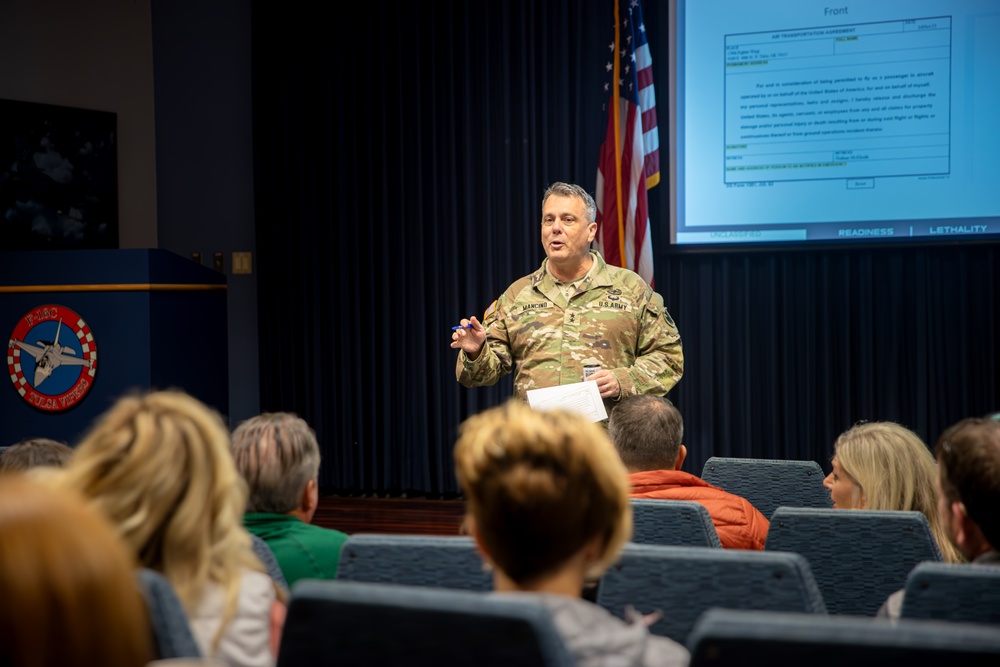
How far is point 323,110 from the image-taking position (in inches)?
263

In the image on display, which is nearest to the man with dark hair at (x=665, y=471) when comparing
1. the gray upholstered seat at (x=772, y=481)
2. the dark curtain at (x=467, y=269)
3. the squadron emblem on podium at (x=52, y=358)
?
the gray upholstered seat at (x=772, y=481)

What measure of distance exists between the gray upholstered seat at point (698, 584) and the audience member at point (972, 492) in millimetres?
193

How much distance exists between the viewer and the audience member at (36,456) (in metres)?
2.22

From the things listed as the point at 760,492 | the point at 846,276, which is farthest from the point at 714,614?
the point at 846,276

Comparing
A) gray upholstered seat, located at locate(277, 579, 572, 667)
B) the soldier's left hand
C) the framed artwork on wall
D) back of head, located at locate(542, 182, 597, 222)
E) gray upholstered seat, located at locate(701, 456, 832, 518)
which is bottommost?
gray upholstered seat, located at locate(701, 456, 832, 518)

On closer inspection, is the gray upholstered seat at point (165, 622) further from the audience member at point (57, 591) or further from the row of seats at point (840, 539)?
the row of seats at point (840, 539)

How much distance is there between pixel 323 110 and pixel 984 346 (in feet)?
13.6

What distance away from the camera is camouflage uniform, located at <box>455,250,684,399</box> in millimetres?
3746

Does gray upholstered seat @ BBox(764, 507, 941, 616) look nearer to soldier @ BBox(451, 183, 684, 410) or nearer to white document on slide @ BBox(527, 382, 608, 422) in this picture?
white document on slide @ BBox(527, 382, 608, 422)

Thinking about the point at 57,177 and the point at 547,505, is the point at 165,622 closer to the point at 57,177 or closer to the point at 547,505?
the point at 547,505

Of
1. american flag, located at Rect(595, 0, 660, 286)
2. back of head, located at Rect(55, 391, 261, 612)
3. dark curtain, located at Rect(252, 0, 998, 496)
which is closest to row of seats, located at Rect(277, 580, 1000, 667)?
back of head, located at Rect(55, 391, 261, 612)

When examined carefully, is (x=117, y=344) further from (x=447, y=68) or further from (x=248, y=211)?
(x=447, y=68)

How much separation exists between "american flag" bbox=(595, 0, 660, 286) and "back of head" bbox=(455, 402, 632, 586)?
4.36m

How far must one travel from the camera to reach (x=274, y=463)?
6.82ft
